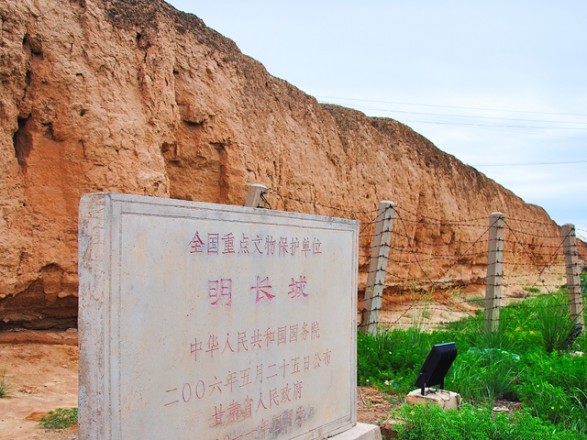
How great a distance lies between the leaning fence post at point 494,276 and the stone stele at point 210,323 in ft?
12.7

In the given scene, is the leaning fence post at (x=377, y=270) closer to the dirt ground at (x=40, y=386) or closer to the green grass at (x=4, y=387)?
the dirt ground at (x=40, y=386)

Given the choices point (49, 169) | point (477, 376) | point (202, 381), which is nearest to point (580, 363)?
point (477, 376)

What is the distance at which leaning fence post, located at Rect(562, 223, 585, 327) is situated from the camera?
866 cm

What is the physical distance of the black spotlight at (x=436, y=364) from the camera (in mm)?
4633

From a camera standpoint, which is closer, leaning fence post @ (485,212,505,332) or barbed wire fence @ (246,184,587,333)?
barbed wire fence @ (246,184,587,333)

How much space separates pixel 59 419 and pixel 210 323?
5.98 ft

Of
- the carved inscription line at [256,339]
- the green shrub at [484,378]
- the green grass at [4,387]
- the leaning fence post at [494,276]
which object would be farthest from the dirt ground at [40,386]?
the leaning fence post at [494,276]

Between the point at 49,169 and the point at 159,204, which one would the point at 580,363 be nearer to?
the point at 159,204

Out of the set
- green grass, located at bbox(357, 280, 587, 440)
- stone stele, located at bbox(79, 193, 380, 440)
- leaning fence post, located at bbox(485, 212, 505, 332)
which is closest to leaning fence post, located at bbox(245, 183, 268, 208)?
stone stele, located at bbox(79, 193, 380, 440)

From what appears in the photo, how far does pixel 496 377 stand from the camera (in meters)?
5.70

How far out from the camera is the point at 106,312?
2.63 m

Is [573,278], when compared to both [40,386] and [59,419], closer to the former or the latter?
[40,386]

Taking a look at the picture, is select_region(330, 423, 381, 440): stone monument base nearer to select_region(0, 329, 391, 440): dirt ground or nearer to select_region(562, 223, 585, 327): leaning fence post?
select_region(0, 329, 391, 440): dirt ground

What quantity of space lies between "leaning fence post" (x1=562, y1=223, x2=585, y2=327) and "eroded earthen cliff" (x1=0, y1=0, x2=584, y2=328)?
12.3 feet
